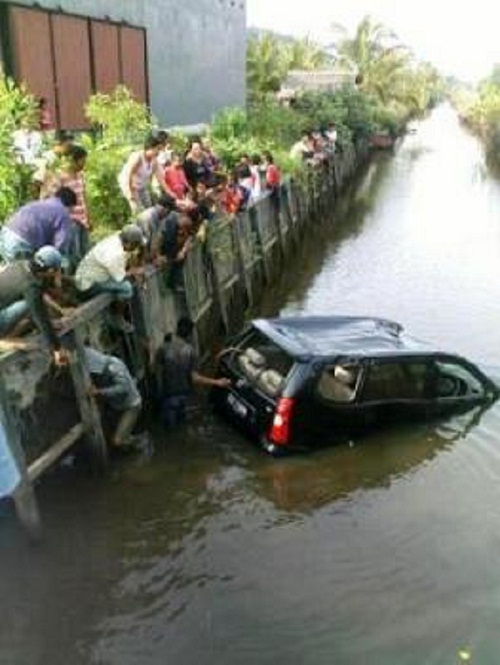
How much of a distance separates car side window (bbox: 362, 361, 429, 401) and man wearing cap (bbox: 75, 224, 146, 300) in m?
2.74

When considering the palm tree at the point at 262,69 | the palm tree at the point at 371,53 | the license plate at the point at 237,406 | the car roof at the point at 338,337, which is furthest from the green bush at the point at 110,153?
the palm tree at the point at 371,53

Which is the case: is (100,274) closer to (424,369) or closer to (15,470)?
(15,470)

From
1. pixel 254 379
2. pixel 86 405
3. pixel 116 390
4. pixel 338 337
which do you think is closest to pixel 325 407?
pixel 254 379

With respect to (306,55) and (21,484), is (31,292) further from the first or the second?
(306,55)

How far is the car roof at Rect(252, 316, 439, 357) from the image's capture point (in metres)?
9.09

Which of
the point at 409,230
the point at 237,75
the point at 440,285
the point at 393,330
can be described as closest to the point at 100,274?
the point at 393,330

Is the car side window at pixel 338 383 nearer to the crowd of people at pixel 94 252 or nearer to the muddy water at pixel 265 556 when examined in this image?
the muddy water at pixel 265 556

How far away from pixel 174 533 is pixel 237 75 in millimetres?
27036

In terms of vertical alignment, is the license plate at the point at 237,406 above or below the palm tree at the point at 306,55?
below

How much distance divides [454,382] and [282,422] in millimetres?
2541

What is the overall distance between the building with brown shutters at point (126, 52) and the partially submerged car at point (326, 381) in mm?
8849

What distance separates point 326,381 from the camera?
351 inches

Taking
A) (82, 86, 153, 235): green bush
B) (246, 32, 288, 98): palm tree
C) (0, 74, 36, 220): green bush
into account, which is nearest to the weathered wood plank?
(0, 74, 36, 220): green bush

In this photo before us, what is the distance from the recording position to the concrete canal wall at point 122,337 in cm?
761
